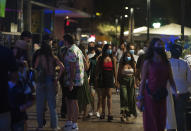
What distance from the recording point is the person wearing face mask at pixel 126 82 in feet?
41.2

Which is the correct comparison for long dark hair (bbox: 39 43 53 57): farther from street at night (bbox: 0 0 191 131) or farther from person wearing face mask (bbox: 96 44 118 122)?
person wearing face mask (bbox: 96 44 118 122)

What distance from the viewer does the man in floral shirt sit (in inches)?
410

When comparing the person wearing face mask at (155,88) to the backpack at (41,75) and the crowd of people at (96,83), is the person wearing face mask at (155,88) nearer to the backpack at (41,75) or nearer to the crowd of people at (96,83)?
the crowd of people at (96,83)

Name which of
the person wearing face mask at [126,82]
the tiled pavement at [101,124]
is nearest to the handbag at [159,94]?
the tiled pavement at [101,124]

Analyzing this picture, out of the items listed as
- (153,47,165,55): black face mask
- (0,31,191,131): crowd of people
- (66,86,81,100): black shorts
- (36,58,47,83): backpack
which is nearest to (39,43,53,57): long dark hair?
(0,31,191,131): crowd of people

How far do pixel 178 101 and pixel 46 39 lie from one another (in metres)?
3.40

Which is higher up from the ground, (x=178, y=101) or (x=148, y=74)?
(x=148, y=74)

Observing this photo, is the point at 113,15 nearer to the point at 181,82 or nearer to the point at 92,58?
the point at 92,58

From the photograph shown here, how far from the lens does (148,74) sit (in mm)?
7996

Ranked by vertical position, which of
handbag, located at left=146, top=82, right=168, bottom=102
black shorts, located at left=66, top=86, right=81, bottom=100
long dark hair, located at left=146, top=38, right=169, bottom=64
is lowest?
black shorts, located at left=66, top=86, right=81, bottom=100

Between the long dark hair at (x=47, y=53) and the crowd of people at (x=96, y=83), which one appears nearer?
the crowd of people at (x=96, y=83)

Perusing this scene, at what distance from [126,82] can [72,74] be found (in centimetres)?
252

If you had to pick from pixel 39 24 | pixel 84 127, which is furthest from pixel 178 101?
pixel 39 24

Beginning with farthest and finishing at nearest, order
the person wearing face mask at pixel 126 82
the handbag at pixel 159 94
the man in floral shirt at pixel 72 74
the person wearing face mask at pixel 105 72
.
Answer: the person wearing face mask at pixel 105 72 → the person wearing face mask at pixel 126 82 → the man in floral shirt at pixel 72 74 → the handbag at pixel 159 94
